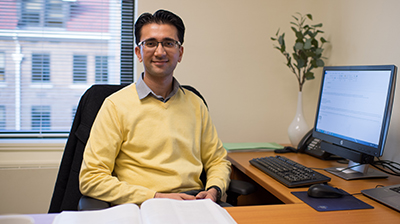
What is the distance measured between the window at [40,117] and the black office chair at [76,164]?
98 cm

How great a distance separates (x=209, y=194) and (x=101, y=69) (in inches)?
53.9

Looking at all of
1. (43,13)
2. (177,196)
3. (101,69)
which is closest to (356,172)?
(177,196)

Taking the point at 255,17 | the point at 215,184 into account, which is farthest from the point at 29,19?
the point at 215,184

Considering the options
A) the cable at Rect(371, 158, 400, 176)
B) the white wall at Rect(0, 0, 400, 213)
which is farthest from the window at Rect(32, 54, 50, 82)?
the cable at Rect(371, 158, 400, 176)

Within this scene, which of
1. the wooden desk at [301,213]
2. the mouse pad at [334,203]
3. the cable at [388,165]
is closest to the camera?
the wooden desk at [301,213]

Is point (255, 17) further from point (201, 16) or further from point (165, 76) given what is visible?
point (165, 76)

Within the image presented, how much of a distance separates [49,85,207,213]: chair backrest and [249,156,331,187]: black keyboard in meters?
0.80

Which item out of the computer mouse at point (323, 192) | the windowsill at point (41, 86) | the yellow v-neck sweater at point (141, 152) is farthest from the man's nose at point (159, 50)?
the windowsill at point (41, 86)

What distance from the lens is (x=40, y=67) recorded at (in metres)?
2.21

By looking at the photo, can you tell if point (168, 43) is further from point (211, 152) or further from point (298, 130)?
point (298, 130)

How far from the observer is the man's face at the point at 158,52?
141 cm

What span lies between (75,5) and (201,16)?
86 centimetres

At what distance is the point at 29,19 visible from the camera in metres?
2.18

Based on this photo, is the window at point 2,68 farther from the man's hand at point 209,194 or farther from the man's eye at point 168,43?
the man's hand at point 209,194
